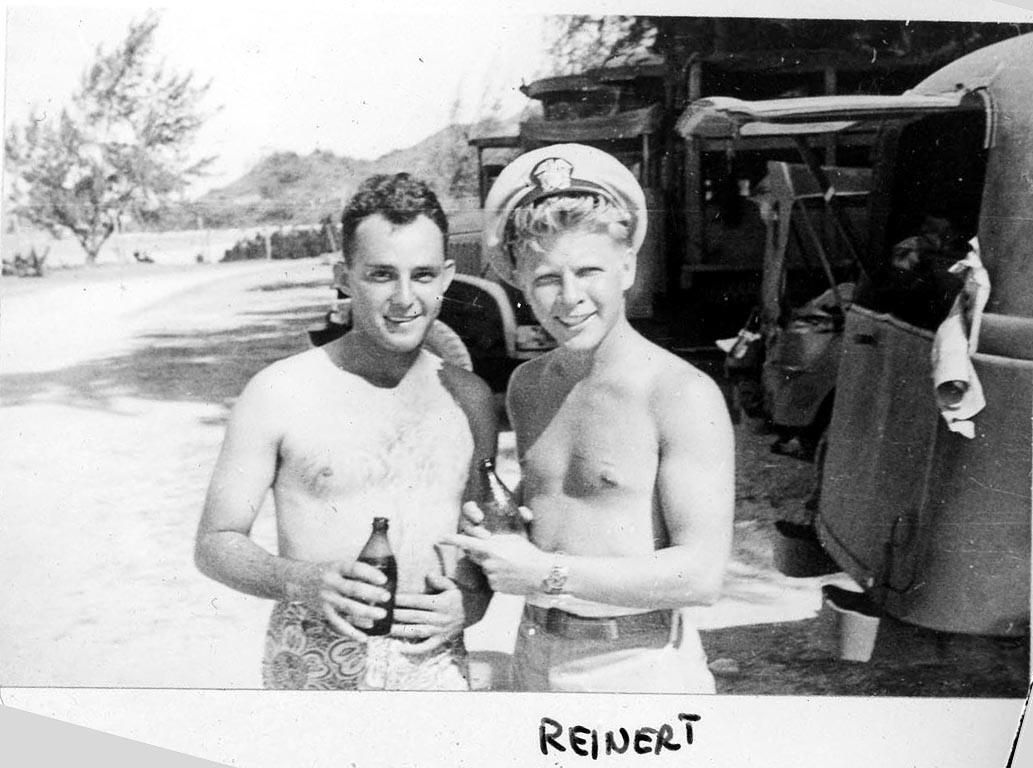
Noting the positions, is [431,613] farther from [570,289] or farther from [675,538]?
[570,289]

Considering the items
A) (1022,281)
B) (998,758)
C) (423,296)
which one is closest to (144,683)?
(423,296)

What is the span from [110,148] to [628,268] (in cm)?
204

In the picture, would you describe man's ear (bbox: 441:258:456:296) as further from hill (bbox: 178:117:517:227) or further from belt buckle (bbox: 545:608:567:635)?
belt buckle (bbox: 545:608:567:635)

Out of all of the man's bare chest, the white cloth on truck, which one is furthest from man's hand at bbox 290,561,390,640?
the white cloth on truck

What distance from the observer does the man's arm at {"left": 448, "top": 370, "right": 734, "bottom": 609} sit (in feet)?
15.5

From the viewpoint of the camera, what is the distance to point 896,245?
4793 mm

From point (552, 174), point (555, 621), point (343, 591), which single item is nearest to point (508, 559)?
point (555, 621)

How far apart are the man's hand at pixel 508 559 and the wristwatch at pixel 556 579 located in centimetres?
2

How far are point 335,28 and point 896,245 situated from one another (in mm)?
2241

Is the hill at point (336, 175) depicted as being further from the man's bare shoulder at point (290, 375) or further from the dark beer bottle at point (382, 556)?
the dark beer bottle at point (382, 556)

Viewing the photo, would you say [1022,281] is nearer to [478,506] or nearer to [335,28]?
[478,506]

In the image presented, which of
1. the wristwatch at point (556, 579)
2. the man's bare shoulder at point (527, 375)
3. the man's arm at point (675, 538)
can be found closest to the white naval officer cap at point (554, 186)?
the man's bare shoulder at point (527, 375)

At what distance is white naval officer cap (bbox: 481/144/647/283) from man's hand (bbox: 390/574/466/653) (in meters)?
1.17

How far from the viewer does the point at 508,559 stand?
478cm
